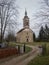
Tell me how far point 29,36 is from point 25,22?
27.6ft

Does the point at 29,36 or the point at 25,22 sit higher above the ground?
the point at 25,22

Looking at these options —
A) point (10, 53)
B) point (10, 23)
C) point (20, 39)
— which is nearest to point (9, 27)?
point (10, 23)

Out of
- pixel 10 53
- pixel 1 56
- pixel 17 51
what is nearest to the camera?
pixel 1 56

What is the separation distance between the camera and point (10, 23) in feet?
121

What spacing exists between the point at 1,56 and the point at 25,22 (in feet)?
288

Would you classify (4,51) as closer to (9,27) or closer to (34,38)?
(9,27)

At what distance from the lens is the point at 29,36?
114m

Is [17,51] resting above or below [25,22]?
below

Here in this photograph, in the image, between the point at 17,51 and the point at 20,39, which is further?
the point at 20,39

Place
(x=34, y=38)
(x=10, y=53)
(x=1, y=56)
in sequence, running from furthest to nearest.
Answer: (x=34, y=38) → (x=10, y=53) → (x=1, y=56)

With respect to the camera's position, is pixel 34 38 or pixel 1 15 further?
pixel 34 38

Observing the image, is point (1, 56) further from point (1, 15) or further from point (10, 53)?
point (1, 15)

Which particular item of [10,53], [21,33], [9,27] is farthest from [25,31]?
[10,53]

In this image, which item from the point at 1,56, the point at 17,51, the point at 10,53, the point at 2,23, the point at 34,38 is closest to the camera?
the point at 1,56
